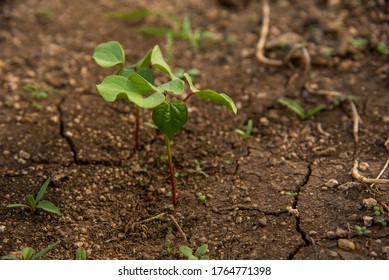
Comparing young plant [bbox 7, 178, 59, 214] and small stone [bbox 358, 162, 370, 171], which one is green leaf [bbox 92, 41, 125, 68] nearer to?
young plant [bbox 7, 178, 59, 214]

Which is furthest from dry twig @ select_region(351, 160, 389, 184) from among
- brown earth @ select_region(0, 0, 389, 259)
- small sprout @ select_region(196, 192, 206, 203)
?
small sprout @ select_region(196, 192, 206, 203)

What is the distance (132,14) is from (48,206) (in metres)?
1.90

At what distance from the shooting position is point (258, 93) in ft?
11.3

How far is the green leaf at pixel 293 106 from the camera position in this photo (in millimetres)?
3213

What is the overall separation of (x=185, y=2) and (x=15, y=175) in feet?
6.91

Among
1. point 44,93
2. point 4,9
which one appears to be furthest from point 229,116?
point 4,9

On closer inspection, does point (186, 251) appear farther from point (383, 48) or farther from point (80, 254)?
point (383, 48)

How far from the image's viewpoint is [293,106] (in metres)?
3.25

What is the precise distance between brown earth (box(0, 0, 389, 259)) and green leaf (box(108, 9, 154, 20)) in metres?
0.05

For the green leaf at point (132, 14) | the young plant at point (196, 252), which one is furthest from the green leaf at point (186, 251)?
the green leaf at point (132, 14)

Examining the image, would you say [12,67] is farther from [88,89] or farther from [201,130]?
[201,130]

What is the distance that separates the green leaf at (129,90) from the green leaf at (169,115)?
3.4 inches

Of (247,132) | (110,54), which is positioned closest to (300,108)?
(247,132)

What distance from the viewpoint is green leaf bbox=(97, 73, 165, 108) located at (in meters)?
2.30
